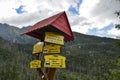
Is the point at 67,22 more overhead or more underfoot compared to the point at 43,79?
more overhead

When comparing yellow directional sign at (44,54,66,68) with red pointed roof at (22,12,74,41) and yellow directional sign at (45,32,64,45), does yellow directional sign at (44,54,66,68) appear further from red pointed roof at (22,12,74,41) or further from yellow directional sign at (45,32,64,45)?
red pointed roof at (22,12,74,41)

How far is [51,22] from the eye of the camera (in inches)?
332

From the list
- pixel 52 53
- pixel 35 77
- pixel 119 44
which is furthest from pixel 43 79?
pixel 35 77

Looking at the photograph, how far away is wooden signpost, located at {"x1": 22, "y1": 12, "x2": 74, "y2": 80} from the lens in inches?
324

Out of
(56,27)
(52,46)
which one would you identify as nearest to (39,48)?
(52,46)

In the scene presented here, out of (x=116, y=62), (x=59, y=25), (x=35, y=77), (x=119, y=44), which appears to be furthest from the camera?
(x=35, y=77)

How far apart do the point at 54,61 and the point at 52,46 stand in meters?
0.53

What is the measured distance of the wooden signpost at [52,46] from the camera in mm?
8234

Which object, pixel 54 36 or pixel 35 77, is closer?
pixel 54 36

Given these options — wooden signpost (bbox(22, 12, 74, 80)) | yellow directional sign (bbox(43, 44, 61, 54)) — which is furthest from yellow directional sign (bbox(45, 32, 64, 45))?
yellow directional sign (bbox(43, 44, 61, 54))

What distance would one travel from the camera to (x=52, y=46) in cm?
847

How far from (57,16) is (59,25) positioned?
1.26 feet

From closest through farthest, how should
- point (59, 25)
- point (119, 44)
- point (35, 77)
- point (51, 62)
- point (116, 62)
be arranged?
point (51, 62)
point (59, 25)
point (119, 44)
point (116, 62)
point (35, 77)

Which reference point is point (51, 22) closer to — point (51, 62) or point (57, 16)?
point (57, 16)
